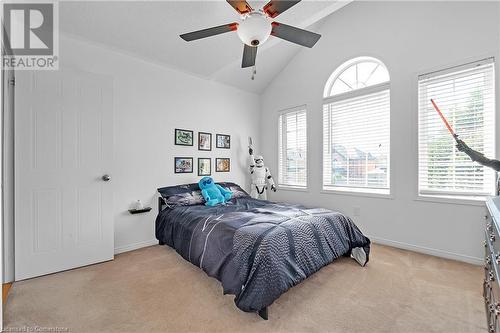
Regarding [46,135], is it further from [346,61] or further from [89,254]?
[346,61]

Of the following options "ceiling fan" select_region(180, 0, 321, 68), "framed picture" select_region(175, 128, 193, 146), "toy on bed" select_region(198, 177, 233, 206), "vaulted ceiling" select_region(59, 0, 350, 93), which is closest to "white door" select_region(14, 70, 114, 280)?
"vaulted ceiling" select_region(59, 0, 350, 93)

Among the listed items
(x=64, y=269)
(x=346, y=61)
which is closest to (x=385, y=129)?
(x=346, y=61)

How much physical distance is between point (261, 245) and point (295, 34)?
1.79 m

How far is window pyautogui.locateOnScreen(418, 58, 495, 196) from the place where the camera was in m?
2.35

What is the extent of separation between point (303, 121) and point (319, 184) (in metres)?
1.19

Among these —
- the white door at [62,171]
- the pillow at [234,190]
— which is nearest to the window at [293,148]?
the pillow at [234,190]

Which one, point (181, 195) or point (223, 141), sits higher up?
point (223, 141)

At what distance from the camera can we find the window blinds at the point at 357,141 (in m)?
3.07

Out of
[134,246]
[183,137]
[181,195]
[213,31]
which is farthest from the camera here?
[183,137]

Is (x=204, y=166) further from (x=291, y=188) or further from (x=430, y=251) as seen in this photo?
(x=430, y=251)

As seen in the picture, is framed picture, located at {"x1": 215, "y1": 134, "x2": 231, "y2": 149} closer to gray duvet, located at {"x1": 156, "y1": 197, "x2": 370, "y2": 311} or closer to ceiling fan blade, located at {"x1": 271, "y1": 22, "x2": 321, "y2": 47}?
gray duvet, located at {"x1": 156, "y1": 197, "x2": 370, "y2": 311}

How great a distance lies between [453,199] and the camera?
2465mm

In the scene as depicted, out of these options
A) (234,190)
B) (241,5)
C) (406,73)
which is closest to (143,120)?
(234,190)

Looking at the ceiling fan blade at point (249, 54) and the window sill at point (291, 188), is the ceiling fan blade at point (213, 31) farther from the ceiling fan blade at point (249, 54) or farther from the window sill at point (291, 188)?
the window sill at point (291, 188)
